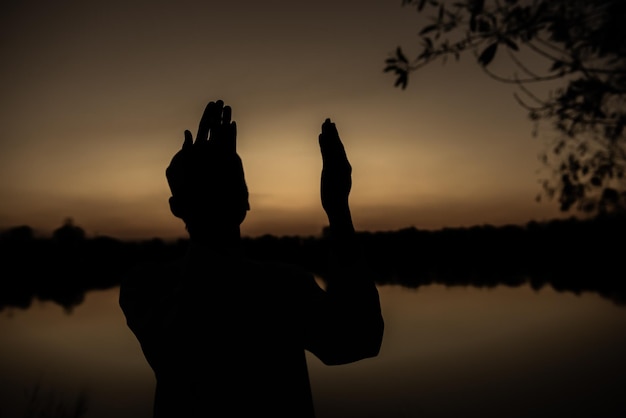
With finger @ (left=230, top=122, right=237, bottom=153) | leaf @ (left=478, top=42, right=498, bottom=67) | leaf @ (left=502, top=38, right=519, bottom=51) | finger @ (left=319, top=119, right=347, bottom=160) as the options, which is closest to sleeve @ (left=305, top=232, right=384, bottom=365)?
finger @ (left=319, top=119, right=347, bottom=160)

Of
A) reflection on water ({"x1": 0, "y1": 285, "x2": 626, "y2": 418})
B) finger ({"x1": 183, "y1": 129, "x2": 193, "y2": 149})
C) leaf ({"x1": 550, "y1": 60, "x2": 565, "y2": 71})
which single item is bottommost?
reflection on water ({"x1": 0, "y1": 285, "x2": 626, "y2": 418})

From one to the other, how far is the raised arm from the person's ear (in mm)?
402

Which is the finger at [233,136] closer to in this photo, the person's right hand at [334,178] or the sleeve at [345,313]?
the person's right hand at [334,178]

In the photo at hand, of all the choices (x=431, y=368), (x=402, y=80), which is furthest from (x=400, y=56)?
(x=431, y=368)

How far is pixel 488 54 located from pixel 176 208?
322cm

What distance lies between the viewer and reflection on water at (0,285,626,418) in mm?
15297

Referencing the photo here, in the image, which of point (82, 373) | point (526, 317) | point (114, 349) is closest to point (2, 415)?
point (82, 373)

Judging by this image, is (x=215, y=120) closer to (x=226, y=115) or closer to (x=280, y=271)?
(x=226, y=115)

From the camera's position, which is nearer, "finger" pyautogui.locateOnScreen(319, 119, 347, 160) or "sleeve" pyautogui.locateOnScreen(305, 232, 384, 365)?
"sleeve" pyautogui.locateOnScreen(305, 232, 384, 365)

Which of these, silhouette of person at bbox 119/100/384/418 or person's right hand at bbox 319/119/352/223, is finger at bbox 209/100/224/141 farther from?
person's right hand at bbox 319/119/352/223

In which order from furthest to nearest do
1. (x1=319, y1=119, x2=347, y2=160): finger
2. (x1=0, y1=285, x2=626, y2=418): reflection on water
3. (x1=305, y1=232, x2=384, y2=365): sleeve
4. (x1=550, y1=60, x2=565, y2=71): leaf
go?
(x1=0, y1=285, x2=626, y2=418): reflection on water, (x1=550, y1=60, x2=565, y2=71): leaf, (x1=319, y1=119, x2=347, y2=160): finger, (x1=305, y1=232, x2=384, y2=365): sleeve

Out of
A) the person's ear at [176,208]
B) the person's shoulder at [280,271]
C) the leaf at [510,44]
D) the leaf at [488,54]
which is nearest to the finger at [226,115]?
the person's ear at [176,208]

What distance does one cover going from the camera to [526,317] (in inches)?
1262

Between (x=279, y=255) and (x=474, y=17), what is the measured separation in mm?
88517
